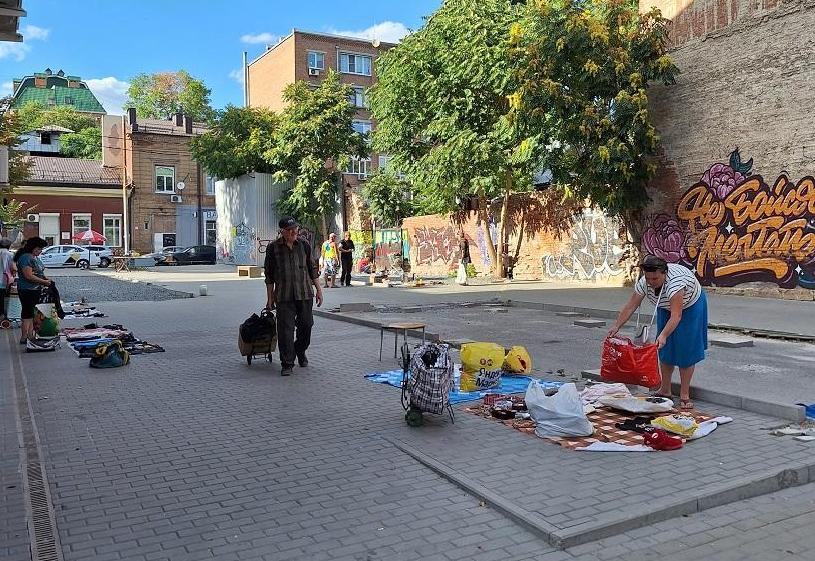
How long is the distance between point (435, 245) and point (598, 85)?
46.2 feet

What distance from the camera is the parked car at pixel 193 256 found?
154ft

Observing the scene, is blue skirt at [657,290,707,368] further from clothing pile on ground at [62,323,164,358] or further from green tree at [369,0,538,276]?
green tree at [369,0,538,276]

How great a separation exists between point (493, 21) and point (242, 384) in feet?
64.5

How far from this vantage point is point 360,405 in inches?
279

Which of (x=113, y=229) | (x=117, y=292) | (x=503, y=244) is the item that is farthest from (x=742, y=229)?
(x=113, y=229)

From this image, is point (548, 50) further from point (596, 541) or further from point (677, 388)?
point (596, 541)

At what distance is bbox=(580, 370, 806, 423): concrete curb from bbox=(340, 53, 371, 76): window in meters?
52.2

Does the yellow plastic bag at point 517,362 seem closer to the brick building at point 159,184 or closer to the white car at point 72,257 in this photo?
the white car at point 72,257

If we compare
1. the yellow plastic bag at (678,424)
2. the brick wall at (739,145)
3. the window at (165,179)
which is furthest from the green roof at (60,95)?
the yellow plastic bag at (678,424)

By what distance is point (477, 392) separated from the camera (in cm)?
758

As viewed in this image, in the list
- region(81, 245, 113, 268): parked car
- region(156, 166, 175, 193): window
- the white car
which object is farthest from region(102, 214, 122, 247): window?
the white car

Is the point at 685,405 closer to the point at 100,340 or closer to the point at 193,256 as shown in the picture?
the point at 100,340

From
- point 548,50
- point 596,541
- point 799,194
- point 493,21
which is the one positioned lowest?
point 596,541

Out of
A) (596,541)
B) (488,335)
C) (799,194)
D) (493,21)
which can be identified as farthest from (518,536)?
(493,21)
